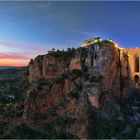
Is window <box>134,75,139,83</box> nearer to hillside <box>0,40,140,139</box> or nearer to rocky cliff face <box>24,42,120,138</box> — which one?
hillside <box>0,40,140,139</box>

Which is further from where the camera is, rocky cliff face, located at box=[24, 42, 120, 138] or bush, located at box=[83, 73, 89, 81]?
bush, located at box=[83, 73, 89, 81]

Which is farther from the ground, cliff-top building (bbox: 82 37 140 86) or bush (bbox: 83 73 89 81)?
cliff-top building (bbox: 82 37 140 86)

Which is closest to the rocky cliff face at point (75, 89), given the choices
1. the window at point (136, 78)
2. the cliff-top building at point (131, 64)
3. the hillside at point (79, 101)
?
the hillside at point (79, 101)

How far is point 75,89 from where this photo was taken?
4834 cm

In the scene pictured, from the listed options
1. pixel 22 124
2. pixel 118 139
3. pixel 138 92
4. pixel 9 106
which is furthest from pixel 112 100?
pixel 9 106

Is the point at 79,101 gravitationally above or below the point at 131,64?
below

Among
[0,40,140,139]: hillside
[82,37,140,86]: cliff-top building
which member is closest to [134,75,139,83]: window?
[82,37,140,86]: cliff-top building

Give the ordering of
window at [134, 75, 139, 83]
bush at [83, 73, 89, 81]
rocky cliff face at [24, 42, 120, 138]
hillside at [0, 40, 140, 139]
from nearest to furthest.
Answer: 1. hillside at [0, 40, 140, 139]
2. rocky cliff face at [24, 42, 120, 138]
3. bush at [83, 73, 89, 81]
4. window at [134, 75, 139, 83]

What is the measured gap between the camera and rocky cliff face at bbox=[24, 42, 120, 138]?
4597 centimetres

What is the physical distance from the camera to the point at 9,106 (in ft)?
177

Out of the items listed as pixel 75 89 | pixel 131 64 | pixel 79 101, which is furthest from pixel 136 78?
pixel 79 101

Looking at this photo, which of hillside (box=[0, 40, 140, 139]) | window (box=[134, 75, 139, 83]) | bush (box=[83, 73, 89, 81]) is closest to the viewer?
hillside (box=[0, 40, 140, 139])

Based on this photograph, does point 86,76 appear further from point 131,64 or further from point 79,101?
point 131,64

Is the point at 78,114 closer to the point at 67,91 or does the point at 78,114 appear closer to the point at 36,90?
→ the point at 67,91
